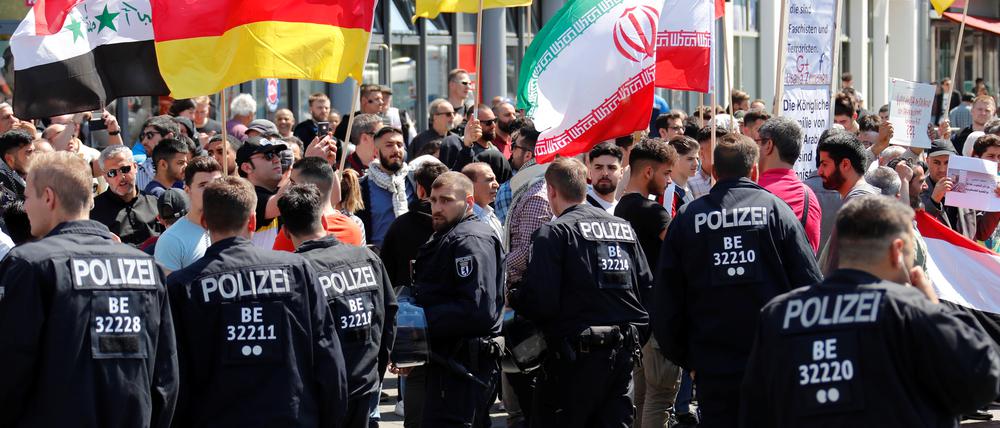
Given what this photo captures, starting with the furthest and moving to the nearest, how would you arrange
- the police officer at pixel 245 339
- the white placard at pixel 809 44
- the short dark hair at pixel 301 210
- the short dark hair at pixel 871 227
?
the white placard at pixel 809 44 → the short dark hair at pixel 301 210 → the police officer at pixel 245 339 → the short dark hair at pixel 871 227

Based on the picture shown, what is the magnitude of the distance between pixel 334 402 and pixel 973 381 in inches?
96.6

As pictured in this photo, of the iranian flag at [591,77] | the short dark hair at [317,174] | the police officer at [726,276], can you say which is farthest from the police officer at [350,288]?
the iranian flag at [591,77]

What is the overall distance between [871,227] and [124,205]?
5.31 metres

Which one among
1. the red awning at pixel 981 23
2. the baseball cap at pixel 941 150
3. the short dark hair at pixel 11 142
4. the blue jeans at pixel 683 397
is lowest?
the blue jeans at pixel 683 397

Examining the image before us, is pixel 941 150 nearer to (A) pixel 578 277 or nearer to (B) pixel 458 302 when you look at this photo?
(A) pixel 578 277

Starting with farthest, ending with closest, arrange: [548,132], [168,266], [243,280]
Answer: [548,132] → [168,266] → [243,280]

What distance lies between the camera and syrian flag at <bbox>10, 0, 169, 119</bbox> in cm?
812

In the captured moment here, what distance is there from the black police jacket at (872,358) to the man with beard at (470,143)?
20.5ft

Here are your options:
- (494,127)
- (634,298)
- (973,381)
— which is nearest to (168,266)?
(634,298)

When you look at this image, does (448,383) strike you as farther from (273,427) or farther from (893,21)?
(893,21)

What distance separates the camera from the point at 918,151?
13.0 meters

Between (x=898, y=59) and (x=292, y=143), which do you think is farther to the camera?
(x=898, y=59)

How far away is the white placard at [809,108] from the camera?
991 centimetres

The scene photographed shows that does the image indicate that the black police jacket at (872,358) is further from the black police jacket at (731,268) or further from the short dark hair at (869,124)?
the short dark hair at (869,124)
